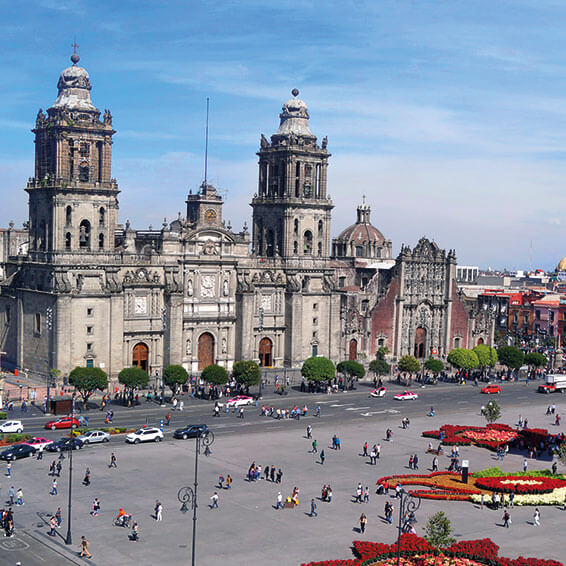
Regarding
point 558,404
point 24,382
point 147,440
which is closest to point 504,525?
point 147,440

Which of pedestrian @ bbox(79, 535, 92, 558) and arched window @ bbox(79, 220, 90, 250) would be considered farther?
arched window @ bbox(79, 220, 90, 250)

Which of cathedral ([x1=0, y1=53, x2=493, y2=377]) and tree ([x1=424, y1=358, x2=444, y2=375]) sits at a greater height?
cathedral ([x1=0, y1=53, x2=493, y2=377])

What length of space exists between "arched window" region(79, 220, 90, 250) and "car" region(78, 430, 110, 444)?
30.6 metres

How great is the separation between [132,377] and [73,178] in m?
23.3

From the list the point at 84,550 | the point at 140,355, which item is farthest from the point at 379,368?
the point at 84,550

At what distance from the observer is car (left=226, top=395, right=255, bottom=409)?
9125cm

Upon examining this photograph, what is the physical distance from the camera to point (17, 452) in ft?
220

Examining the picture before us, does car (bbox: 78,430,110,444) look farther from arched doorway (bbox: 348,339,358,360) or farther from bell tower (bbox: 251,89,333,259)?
arched doorway (bbox: 348,339,358,360)

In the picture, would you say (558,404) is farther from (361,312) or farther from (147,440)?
(147,440)

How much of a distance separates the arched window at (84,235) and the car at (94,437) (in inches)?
1203

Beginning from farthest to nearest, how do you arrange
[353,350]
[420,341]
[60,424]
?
[420,341] → [353,350] → [60,424]

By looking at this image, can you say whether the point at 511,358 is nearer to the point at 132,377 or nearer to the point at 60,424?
the point at 132,377

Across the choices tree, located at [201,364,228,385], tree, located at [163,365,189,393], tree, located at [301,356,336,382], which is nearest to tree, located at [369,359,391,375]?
tree, located at [301,356,336,382]

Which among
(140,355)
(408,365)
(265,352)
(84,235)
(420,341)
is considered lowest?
(408,365)
